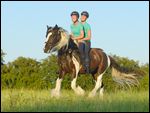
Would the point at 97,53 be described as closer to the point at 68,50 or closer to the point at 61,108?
the point at 68,50

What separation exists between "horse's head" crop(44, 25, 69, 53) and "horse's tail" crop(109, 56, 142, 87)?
2684 millimetres

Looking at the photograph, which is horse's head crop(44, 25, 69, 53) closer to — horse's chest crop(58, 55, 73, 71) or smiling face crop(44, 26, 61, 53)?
smiling face crop(44, 26, 61, 53)

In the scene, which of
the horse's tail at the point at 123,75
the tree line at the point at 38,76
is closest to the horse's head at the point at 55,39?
the horse's tail at the point at 123,75

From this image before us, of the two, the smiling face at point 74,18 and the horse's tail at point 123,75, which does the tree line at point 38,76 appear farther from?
the smiling face at point 74,18

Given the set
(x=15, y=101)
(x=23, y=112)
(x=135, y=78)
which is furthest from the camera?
(x=135, y=78)

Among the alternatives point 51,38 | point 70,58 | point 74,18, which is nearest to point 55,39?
point 51,38

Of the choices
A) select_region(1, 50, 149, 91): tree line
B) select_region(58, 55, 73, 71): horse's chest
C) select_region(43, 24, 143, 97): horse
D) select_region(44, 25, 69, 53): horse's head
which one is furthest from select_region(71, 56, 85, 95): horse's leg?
select_region(1, 50, 149, 91): tree line

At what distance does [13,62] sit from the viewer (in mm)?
21844

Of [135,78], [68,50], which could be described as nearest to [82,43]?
[68,50]

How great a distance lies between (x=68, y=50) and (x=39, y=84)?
20.4 ft

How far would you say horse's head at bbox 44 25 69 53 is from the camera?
528 inches

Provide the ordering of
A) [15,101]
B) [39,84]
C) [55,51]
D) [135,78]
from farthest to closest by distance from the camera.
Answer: [39,84], [135,78], [55,51], [15,101]

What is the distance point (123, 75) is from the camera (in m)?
16.2

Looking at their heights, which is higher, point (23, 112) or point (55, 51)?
point (55, 51)
